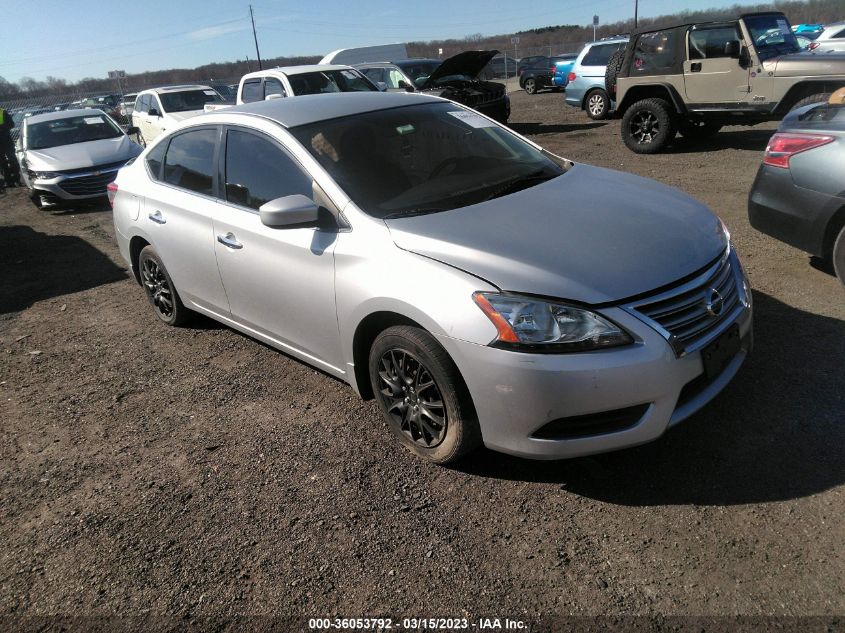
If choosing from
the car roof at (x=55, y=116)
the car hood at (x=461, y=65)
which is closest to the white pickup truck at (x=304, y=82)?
the car roof at (x=55, y=116)

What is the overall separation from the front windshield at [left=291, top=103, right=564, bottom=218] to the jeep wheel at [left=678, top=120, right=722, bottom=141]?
7.96 metres

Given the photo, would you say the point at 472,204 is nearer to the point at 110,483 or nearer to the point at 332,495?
the point at 332,495

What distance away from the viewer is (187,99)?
543 inches

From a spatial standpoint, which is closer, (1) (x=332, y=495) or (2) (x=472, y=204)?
(1) (x=332, y=495)

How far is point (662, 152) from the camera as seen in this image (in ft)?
34.6

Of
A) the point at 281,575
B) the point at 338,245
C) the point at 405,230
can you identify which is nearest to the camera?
the point at 281,575

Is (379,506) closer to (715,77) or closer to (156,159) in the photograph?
(156,159)

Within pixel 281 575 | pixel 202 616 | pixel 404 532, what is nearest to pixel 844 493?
pixel 404 532

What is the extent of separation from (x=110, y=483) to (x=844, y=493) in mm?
3387

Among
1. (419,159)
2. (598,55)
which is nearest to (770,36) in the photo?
(598,55)

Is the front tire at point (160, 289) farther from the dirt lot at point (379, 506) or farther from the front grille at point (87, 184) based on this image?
the front grille at point (87, 184)

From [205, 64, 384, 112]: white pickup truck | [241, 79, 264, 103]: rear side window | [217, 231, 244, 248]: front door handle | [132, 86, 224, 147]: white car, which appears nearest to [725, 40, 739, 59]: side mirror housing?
[205, 64, 384, 112]: white pickup truck

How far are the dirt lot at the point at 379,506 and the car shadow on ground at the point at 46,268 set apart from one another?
238cm

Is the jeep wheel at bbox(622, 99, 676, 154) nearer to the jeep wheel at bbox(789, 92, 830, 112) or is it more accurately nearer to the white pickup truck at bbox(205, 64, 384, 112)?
the jeep wheel at bbox(789, 92, 830, 112)
